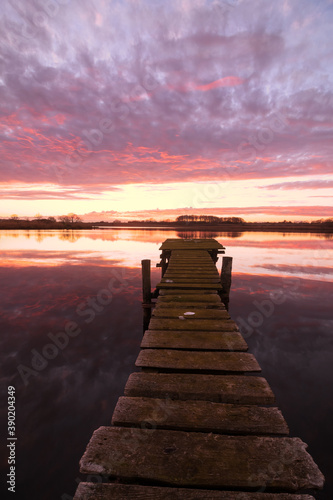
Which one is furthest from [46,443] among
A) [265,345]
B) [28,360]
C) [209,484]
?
[265,345]

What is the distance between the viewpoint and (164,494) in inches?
67.1

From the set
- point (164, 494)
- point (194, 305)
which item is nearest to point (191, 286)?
point (194, 305)

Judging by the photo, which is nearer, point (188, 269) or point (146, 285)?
point (146, 285)

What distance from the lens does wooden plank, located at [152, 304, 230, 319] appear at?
502cm

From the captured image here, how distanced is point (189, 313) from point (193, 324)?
0.52 meters

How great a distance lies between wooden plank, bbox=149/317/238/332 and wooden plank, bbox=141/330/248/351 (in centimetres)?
17

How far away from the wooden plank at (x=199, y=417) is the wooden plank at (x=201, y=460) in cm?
8

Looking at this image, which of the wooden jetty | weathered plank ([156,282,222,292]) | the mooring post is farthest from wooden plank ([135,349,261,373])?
the mooring post

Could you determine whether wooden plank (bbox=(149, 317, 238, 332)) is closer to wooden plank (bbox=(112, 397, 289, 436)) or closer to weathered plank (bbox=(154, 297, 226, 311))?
weathered plank (bbox=(154, 297, 226, 311))

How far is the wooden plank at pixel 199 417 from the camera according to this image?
223cm

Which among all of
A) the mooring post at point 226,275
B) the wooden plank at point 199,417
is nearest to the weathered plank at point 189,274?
the mooring post at point 226,275

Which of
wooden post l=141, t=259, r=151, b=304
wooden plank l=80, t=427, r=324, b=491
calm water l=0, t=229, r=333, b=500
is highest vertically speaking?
wooden plank l=80, t=427, r=324, b=491

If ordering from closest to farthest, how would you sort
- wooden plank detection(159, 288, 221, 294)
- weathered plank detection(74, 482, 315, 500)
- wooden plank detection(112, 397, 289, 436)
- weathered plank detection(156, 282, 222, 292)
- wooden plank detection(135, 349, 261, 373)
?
weathered plank detection(74, 482, 315, 500)
wooden plank detection(112, 397, 289, 436)
wooden plank detection(135, 349, 261, 373)
wooden plank detection(159, 288, 221, 294)
weathered plank detection(156, 282, 222, 292)

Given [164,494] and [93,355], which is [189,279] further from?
[164,494]
